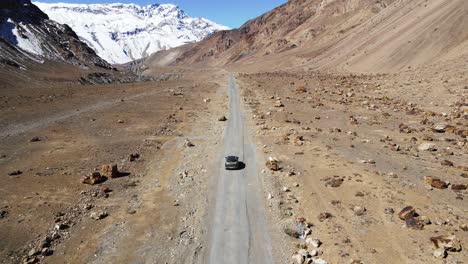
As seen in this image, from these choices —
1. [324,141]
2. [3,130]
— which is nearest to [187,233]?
[324,141]

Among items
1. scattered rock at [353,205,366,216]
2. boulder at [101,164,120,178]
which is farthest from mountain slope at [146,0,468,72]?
boulder at [101,164,120,178]

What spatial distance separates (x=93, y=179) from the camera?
100 feet

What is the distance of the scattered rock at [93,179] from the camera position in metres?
30.6

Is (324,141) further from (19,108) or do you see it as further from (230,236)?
(19,108)

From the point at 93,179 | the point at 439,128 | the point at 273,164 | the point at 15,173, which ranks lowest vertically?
the point at 439,128

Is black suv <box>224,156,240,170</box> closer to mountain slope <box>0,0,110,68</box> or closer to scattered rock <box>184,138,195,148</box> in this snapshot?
scattered rock <box>184,138,195,148</box>

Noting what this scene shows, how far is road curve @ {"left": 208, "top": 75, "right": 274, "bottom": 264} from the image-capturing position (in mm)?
20719

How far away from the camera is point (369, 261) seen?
64.1 feet

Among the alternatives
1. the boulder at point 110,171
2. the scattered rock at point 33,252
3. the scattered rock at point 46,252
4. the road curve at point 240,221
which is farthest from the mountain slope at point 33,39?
the scattered rock at point 46,252

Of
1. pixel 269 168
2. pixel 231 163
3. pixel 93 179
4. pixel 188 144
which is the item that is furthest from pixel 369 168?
pixel 93 179

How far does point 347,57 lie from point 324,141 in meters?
71.5

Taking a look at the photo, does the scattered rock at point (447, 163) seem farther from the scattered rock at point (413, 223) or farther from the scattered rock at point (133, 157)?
the scattered rock at point (133, 157)

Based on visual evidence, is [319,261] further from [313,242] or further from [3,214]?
[3,214]

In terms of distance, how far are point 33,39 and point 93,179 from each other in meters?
132
